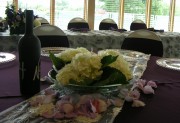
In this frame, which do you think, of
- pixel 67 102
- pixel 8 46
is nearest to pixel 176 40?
pixel 8 46

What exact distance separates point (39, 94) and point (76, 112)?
202 mm

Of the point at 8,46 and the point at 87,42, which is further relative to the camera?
the point at 87,42

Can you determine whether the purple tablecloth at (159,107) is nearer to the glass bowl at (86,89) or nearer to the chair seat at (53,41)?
the glass bowl at (86,89)

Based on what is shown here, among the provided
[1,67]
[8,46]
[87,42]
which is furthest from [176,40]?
[1,67]

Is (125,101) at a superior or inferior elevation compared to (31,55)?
inferior

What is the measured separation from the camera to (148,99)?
859mm

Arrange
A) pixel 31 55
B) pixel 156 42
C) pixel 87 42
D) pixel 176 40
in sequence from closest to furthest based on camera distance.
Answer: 1. pixel 31 55
2. pixel 156 42
3. pixel 87 42
4. pixel 176 40

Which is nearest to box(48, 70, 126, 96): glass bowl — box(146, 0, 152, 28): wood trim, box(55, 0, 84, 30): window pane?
box(55, 0, 84, 30): window pane

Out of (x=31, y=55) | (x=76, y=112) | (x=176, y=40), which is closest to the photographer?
(x=76, y=112)

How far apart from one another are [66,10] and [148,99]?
514 centimetres

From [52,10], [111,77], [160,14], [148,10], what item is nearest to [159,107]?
[111,77]

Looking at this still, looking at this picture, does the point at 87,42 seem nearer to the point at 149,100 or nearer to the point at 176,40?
the point at 176,40

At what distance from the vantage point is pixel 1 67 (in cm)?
118

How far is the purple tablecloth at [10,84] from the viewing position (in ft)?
2.59
